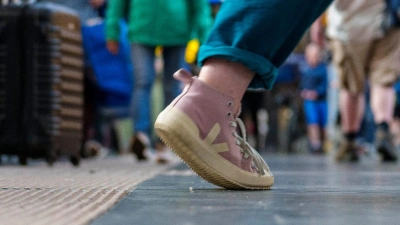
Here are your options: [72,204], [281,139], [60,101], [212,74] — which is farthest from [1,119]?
[281,139]

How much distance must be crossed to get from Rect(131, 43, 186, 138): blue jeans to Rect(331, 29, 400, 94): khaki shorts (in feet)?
3.60

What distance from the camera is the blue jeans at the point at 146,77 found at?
5.30 meters

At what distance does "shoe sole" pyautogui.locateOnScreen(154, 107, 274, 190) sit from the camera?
1805 mm

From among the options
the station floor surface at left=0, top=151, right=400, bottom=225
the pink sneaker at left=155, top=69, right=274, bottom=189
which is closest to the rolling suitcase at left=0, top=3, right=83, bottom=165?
the station floor surface at left=0, top=151, right=400, bottom=225

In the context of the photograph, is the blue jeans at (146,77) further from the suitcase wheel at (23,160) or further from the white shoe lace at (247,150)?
the white shoe lace at (247,150)

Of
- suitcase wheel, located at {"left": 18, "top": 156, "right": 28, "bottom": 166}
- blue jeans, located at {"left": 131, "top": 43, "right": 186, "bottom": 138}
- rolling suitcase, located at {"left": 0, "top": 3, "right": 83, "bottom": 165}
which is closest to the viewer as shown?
rolling suitcase, located at {"left": 0, "top": 3, "right": 83, "bottom": 165}

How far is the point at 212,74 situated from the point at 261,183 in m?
0.30

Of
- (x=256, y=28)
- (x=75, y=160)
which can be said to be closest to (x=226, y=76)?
(x=256, y=28)

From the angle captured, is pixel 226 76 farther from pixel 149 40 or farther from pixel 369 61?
pixel 369 61

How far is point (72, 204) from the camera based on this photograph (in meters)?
1.46

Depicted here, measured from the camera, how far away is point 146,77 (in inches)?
210

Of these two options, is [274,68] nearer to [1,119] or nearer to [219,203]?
[219,203]

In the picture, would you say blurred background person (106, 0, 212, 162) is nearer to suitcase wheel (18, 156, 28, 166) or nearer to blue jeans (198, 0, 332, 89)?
suitcase wheel (18, 156, 28, 166)

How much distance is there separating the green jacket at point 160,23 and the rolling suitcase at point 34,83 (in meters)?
1.12
